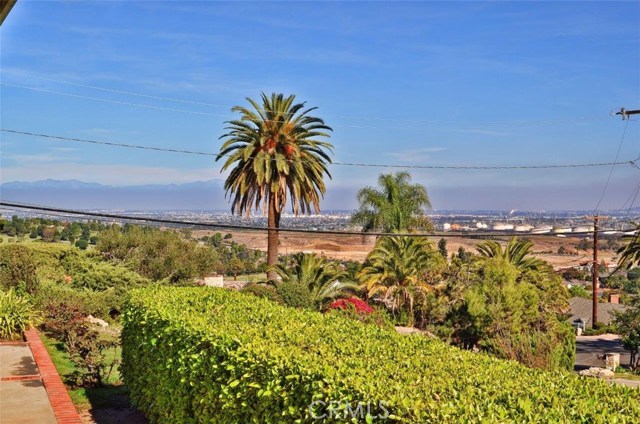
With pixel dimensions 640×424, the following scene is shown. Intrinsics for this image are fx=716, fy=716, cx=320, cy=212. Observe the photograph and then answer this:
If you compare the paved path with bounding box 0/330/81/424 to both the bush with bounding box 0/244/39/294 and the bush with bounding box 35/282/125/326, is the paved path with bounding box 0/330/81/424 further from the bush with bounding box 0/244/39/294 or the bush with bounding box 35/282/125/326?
the bush with bounding box 0/244/39/294

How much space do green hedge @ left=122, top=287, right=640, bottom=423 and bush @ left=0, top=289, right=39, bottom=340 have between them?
22.1 feet

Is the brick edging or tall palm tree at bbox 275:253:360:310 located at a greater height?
tall palm tree at bbox 275:253:360:310

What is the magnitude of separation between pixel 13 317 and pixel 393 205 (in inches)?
1286

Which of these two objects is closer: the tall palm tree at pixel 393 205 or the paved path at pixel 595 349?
the paved path at pixel 595 349

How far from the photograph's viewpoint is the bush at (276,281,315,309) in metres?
24.2

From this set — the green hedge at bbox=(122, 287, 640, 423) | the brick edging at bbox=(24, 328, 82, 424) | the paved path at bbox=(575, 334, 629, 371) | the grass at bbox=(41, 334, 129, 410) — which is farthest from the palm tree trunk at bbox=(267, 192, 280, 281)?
the green hedge at bbox=(122, 287, 640, 423)

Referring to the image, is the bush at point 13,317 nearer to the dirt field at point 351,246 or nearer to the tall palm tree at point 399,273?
the tall palm tree at point 399,273

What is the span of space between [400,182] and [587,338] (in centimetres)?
1753

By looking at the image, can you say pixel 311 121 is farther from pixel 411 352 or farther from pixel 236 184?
pixel 411 352

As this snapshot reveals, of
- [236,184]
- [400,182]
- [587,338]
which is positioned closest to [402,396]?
[236,184]

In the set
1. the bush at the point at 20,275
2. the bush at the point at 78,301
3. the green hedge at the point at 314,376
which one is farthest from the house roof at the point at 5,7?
the bush at the point at 20,275

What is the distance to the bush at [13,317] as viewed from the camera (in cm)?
1666

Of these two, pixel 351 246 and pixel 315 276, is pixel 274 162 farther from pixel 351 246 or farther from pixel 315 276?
pixel 351 246

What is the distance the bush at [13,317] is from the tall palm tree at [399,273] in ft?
63.8
